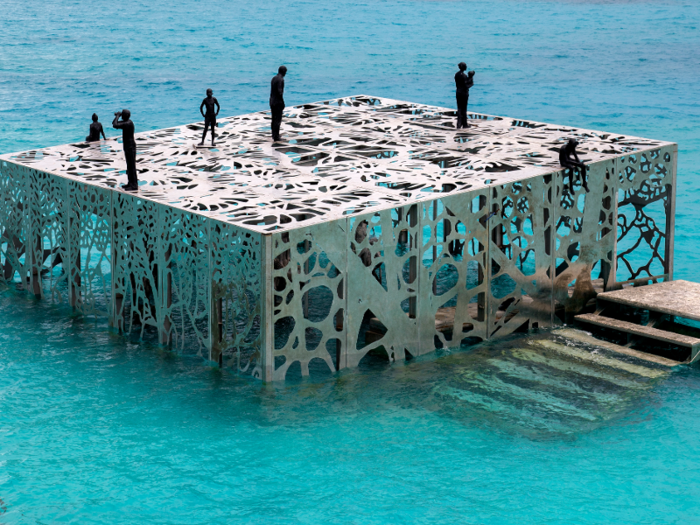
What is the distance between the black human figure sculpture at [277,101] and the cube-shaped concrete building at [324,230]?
0.35 metres

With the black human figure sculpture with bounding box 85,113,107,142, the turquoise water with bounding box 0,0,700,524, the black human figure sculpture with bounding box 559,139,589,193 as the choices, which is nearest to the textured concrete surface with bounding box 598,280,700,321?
the turquoise water with bounding box 0,0,700,524

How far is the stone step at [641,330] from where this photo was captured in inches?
674

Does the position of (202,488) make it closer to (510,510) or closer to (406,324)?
(510,510)

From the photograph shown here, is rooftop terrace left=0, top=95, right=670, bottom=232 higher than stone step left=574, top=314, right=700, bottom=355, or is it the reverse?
rooftop terrace left=0, top=95, right=670, bottom=232

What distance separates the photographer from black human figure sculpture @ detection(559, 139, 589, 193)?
59.6ft

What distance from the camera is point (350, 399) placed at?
50.7 ft

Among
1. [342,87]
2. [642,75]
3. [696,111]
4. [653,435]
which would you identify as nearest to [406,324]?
[653,435]

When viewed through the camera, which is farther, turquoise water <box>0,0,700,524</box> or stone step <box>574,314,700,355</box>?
stone step <box>574,314,700,355</box>

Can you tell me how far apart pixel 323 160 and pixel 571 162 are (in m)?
4.58

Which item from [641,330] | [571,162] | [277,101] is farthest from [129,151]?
[641,330]

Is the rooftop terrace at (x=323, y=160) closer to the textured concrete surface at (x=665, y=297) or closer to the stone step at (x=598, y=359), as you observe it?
the textured concrete surface at (x=665, y=297)

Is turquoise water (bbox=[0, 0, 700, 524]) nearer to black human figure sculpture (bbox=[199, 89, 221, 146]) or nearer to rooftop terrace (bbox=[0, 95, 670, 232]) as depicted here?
rooftop terrace (bbox=[0, 95, 670, 232])

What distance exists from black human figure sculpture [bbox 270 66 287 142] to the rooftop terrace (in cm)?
32

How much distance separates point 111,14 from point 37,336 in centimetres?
6330
